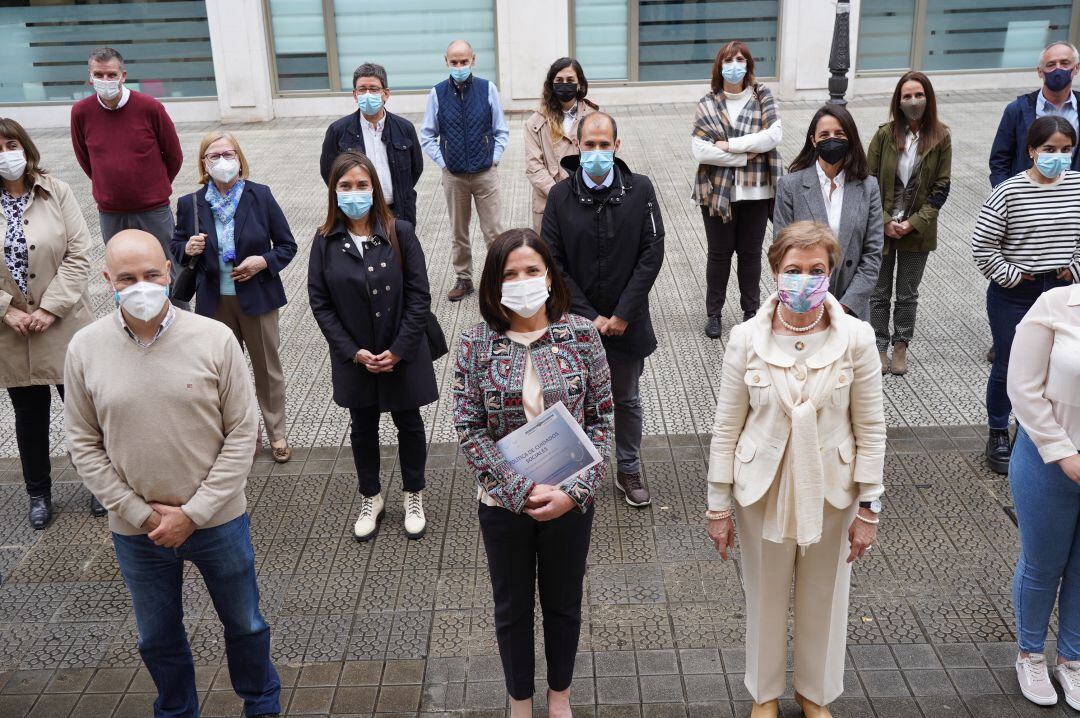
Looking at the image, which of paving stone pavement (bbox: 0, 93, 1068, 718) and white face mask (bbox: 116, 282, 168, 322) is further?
paving stone pavement (bbox: 0, 93, 1068, 718)

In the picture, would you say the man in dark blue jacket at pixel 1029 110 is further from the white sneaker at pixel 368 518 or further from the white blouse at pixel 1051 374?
the white sneaker at pixel 368 518

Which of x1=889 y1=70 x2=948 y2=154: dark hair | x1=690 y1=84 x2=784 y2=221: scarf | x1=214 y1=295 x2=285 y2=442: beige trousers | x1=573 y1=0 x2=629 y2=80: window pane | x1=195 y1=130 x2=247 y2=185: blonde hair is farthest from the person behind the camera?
x1=573 y1=0 x2=629 y2=80: window pane

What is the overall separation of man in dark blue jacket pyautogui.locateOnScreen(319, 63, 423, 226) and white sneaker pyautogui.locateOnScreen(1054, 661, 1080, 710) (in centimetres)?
563

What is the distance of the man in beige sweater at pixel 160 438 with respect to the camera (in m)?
3.83

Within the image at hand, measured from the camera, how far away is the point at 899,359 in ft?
25.1

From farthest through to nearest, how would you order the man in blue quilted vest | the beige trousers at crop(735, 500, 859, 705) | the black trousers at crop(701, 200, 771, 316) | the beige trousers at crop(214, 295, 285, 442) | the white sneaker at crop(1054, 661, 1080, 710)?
the man in blue quilted vest → the black trousers at crop(701, 200, 771, 316) → the beige trousers at crop(214, 295, 285, 442) → the white sneaker at crop(1054, 661, 1080, 710) → the beige trousers at crop(735, 500, 859, 705)

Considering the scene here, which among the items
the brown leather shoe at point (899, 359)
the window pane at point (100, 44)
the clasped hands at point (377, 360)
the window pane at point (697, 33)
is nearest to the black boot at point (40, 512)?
the clasped hands at point (377, 360)

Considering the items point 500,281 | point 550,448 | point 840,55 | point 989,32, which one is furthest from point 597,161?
point 989,32

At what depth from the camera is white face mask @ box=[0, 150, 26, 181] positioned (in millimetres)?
5659

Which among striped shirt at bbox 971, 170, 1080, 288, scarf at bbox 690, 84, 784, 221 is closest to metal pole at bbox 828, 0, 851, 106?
scarf at bbox 690, 84, 784, 221

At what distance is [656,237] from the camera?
567cm

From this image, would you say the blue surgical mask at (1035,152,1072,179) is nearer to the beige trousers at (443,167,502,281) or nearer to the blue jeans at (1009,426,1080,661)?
the blue jeans at (1009,426,1080,661)

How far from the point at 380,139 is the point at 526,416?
4.98 metres

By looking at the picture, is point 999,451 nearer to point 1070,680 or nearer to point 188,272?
point 1070,680
